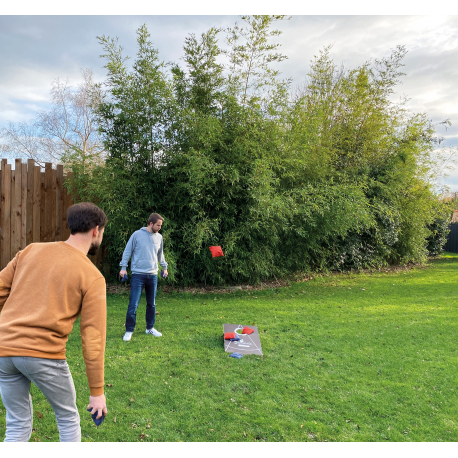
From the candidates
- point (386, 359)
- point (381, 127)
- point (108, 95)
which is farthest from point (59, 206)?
point (381, 127)

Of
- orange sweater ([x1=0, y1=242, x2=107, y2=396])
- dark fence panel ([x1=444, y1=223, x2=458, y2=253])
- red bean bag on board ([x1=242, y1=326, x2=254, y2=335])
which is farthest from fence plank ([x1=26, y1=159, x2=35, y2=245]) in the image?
dark fence panel ([x1=444, y1=223, x2=458, y2=253])

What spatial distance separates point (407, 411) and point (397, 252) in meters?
8.21

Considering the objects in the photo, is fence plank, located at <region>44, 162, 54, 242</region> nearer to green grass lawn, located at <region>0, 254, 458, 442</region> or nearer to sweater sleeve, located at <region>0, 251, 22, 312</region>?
green grass lawn, located at <region>0, 254, 458, 442</region>

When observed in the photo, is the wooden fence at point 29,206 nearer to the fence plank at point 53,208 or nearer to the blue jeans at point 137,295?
the fence plank at point 53,208

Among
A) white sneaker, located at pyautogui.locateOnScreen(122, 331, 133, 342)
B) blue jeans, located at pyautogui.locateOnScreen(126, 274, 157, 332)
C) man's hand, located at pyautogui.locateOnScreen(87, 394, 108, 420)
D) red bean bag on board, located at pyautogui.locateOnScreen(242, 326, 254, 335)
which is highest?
man's hand, located at pyautogui.locateOnScreen(87, 394, 108, 420)

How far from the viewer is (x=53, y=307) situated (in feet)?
4.22

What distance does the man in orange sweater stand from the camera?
1269 mm

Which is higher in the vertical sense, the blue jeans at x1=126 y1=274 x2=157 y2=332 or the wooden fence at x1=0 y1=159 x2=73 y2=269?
the wooden fence at x1=0 y1=159 x2=73 y2=269

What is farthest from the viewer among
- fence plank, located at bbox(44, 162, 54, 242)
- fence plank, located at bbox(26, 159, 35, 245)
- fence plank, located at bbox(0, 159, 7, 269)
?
fence plank, located at bbox(44, 162, 54, 242)

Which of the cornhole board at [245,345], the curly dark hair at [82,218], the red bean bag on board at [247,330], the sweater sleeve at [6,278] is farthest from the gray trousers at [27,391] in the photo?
the red bean bag on board at [247,330]

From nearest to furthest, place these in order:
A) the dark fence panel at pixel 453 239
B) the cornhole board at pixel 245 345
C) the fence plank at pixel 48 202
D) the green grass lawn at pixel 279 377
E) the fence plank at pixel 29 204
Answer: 1. the green grass lawn at pixel 279 377
2. the cornhole board at pixel 245 345
3. the fence plank at pixel 29 204
4. the fence plank at pixel 48 202
5. the dark fence panel at pixel 453 239

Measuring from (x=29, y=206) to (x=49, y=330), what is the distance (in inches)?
197

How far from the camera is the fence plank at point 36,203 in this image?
217 inches

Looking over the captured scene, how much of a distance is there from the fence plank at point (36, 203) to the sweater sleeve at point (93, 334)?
4.94m
